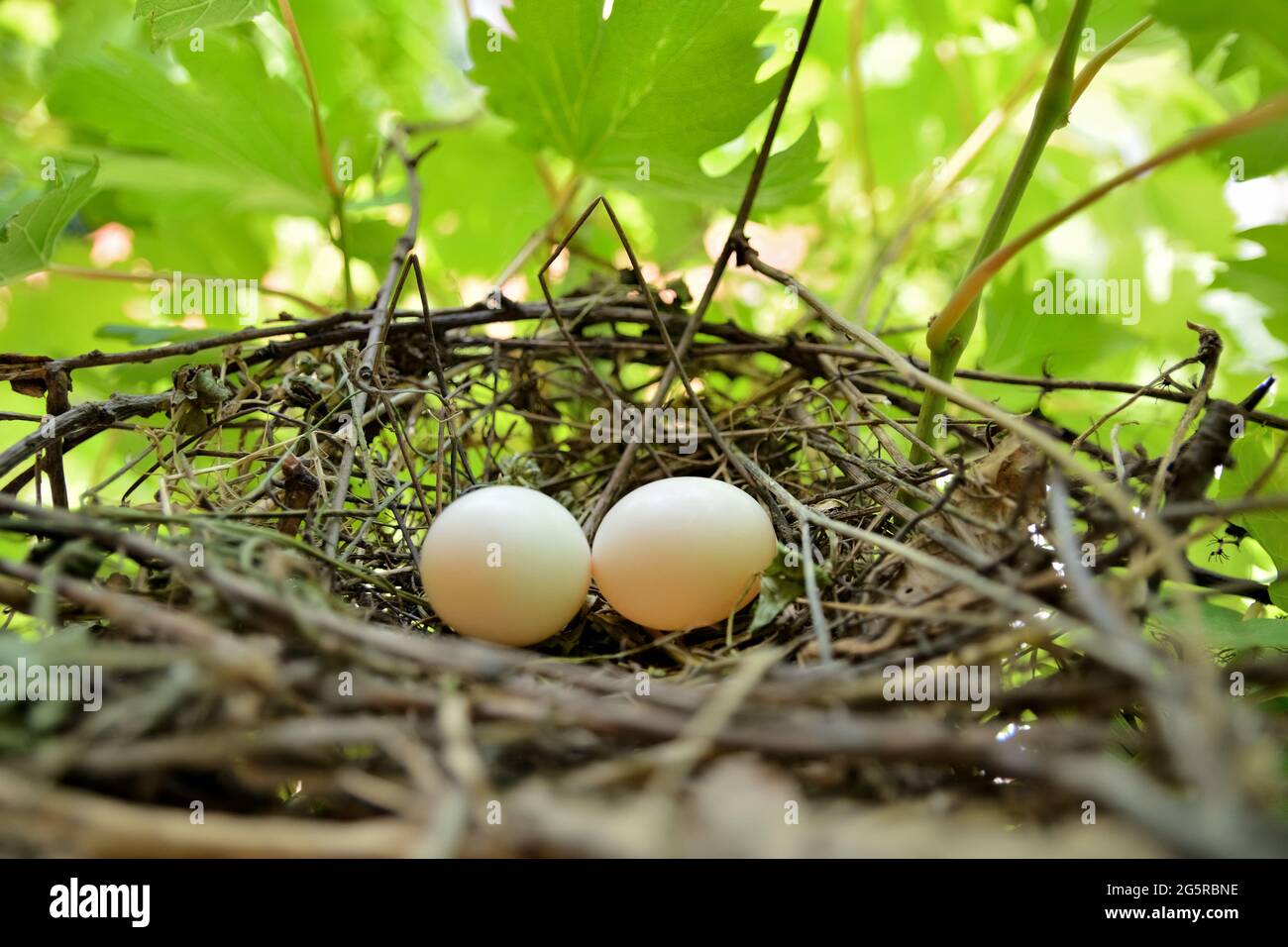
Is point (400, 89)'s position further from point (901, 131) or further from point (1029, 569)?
point (1029, 569)

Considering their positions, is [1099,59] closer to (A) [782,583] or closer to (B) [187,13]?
(A) [782,583]

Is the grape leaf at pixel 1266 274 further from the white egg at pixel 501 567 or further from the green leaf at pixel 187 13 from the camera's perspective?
the green leaf at pixel 187 13

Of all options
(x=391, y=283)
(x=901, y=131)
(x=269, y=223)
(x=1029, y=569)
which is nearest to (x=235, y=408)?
(x=391, y=283)

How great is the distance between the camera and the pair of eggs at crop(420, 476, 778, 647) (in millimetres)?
636

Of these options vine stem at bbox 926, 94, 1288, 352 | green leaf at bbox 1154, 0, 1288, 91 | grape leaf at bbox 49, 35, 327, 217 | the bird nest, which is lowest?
the bird nest

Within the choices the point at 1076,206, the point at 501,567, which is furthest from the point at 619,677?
the point at 1076,206

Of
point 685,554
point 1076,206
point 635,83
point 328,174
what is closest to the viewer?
point 1076,206

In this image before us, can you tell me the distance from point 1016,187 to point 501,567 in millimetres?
520

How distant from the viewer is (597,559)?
0.71 meters

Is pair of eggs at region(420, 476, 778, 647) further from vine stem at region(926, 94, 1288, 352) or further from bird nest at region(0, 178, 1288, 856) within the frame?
A: vine stem at region(926, 94, 1288, 352)

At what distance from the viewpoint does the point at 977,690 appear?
0.46m

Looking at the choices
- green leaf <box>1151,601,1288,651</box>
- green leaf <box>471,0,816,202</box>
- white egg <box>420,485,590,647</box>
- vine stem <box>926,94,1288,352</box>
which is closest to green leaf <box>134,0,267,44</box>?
green leaf <box>471,0,816,202</box>

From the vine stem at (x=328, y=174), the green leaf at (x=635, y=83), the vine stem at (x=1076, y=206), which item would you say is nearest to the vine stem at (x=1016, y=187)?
the vine stem at (x=1076, y=206)

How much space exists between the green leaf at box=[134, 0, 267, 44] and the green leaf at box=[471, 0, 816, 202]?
0.77 ft
